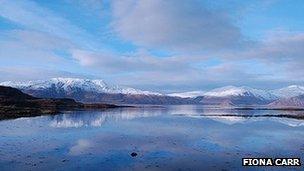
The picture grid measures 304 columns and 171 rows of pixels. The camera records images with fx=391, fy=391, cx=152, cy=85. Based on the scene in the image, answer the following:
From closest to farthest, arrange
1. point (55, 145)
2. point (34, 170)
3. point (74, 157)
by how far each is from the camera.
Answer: point (34, 170) → point (74, 157) → point (55, 145)

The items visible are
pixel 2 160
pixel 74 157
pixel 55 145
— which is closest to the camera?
pixel 2 160

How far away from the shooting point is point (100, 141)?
5803 centimetres

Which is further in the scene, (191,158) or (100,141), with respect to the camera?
(100,141)

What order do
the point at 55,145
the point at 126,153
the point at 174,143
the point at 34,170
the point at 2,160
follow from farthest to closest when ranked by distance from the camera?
1. the point at 174,143
2. the point at 55,145
3. the point at 126,153
4. the point at 2,160
5. the point at 34,170

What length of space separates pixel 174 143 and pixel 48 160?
2151 cm

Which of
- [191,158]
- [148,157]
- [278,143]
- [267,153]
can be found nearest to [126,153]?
[148,157]

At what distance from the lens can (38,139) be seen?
59125 mm

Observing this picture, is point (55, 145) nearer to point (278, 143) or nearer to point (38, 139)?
point (38, 139)

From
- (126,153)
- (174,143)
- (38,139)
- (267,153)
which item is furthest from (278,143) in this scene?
(38,139)

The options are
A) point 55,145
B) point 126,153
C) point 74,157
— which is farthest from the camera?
point 55,145

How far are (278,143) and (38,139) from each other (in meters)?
36.6

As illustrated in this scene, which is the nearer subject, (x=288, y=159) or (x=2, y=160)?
(x=2, y=160)

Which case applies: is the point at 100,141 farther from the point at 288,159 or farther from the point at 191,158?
the point at 288,159

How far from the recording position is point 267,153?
4938cm
